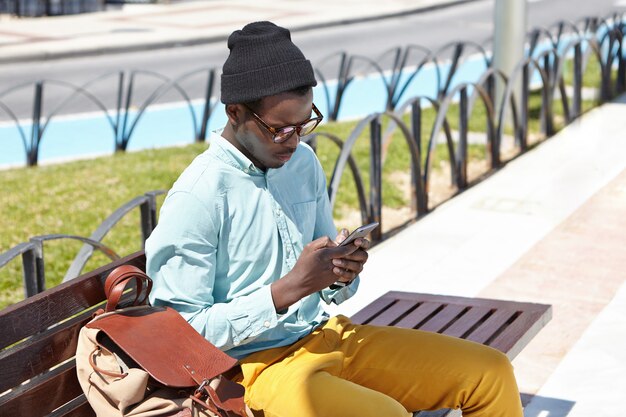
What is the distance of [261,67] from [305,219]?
55cm

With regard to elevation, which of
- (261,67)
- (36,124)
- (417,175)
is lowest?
(36,124)

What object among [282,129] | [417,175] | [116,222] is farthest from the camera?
[417,175]

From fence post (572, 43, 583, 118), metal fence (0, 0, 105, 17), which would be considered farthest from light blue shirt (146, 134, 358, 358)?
metal fence (0, 0, 105, 17)

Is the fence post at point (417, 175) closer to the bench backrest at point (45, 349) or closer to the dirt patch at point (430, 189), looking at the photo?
the dirt patch at point (430, 189)

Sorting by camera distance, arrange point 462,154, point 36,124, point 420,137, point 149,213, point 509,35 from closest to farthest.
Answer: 1. point 149,213
2. point 420,137
3. point 462,154
4. point 36,124
5. point 509,35

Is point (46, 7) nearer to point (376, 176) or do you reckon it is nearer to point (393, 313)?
point (376, 176)

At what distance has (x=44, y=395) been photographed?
2.96 m

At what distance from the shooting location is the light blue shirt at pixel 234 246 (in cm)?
297

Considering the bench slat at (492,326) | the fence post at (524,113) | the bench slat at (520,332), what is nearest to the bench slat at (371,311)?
the bench slat at (492,326)

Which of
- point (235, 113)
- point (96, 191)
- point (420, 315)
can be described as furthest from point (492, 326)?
point (96, 191)

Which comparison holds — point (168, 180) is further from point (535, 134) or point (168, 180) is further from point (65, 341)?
point (65, 341)

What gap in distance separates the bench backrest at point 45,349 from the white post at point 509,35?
8007 mm

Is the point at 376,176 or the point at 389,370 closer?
the point at 389,370

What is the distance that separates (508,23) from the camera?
10.6 metres
